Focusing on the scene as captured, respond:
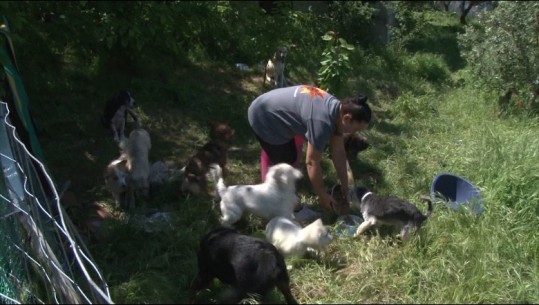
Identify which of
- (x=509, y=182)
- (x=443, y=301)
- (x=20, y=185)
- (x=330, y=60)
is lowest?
(x=443, y=301)

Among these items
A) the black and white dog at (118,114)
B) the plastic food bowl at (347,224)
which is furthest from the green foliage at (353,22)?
the plastic food bowl at (347,224)

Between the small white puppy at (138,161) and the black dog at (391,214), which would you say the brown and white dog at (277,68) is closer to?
the small white puppy at (138,161)

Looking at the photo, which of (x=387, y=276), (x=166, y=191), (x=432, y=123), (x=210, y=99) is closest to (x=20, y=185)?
(x=166, y=191)

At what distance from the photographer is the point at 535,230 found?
181 inches

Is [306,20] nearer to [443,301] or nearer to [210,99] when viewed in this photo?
[210,99]

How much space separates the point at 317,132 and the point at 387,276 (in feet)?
4.06

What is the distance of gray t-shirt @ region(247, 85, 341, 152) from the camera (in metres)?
4.32

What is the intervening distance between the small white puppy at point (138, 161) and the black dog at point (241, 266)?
1.77 meters

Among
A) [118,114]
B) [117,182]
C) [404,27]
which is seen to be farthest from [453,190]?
[404,27]

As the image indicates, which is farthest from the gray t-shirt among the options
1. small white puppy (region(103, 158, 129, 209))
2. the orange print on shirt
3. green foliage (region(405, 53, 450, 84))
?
green foliage (region(405, 53, 450, 84))

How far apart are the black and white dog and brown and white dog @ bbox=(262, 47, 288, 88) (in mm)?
2395

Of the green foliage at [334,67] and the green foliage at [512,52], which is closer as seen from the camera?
the green foliage at [334,67]

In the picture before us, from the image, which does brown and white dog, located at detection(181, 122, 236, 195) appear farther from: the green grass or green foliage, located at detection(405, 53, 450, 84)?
green foliage, located at detection(405, 53, 450, 84)

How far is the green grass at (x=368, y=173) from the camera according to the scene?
3.81m
